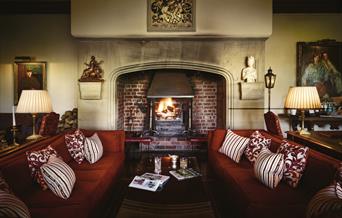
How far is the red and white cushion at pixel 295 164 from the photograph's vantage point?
2064 mm

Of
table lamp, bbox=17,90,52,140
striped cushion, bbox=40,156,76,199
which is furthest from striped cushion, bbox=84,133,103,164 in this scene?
striped cushion, bbox=40,156,76,199

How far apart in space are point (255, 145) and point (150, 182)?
4.58ft

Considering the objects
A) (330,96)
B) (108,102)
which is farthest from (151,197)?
(330,96)

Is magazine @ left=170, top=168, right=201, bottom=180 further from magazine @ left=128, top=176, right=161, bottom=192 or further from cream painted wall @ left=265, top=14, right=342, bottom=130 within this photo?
cream painted wall @ left=265, top=14, right=342, bottom=130

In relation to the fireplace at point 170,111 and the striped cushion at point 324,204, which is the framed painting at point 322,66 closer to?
the fireplace at point 170,111

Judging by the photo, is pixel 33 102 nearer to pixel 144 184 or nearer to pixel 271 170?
pixel 144 184

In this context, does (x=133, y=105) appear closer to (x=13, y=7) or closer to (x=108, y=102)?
(x=108, y=102)

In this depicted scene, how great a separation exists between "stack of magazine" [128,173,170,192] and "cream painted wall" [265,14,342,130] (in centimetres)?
331

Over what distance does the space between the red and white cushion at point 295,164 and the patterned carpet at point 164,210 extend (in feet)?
2.60

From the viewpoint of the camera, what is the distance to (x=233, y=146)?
10.0 ft

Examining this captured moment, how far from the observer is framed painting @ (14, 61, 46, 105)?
4.80 metres

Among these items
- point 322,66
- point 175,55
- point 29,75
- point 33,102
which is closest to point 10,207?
point 33,102

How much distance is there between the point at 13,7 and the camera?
183 inches

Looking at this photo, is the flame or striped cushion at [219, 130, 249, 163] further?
the flame
